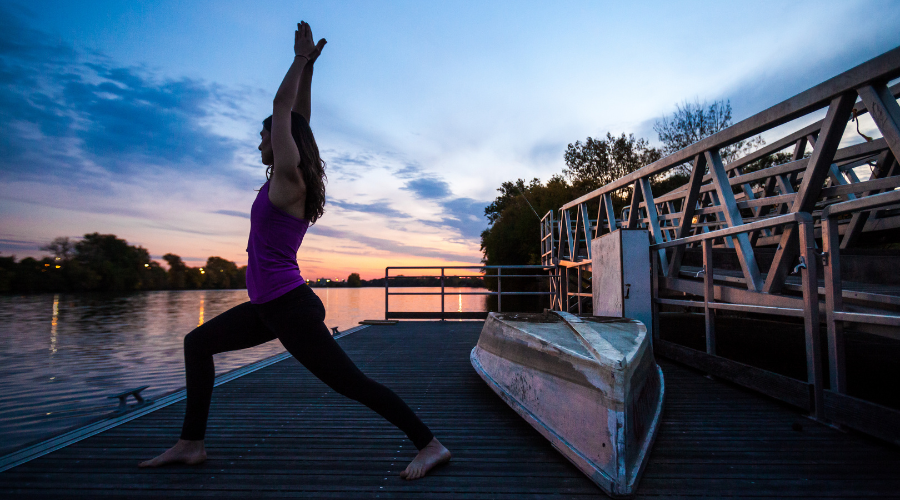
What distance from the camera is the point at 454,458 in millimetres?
2197

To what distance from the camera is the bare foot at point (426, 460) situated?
1971mm

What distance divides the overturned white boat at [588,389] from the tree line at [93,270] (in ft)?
254

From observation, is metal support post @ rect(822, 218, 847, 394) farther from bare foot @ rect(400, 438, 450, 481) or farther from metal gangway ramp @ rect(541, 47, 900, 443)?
bare foot @ rect(400, 438, 450, 481)

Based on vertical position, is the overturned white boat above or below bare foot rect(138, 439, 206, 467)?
above

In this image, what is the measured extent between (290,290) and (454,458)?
1.17m

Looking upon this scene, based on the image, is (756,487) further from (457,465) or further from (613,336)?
(457,465)

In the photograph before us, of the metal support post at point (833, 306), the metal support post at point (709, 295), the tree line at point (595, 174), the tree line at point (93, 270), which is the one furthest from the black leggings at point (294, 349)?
the tree line at point (93, 270)

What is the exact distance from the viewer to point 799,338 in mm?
7246

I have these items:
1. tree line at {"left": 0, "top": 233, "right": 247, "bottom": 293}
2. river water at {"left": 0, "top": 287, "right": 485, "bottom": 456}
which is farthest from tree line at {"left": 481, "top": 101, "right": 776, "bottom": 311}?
tree line at {"left": 0, "top": 233, "right": 247, "bottom": 293}

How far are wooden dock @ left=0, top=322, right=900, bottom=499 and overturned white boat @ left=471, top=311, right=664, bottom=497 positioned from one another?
117 mm

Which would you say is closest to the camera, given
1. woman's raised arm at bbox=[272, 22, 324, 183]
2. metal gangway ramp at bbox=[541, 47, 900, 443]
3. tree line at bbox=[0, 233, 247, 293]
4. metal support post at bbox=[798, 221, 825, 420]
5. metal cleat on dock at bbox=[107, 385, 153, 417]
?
woman's raised arm at bbox=[272, 22, 324, 183]

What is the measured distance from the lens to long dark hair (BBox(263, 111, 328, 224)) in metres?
1.91

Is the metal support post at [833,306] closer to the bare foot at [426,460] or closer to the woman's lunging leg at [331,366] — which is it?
the bare foot at [426,460]

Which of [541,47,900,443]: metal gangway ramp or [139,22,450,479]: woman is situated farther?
[541,47,900,443]: metal gangway ramp
